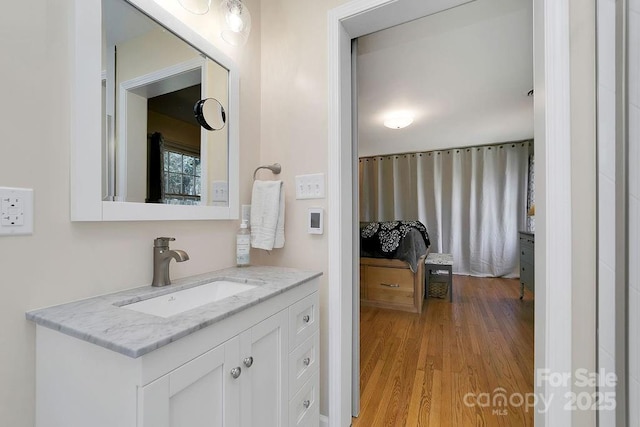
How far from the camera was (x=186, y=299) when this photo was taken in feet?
3.39

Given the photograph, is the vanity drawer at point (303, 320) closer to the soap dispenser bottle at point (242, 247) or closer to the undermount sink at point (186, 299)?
the undermount sink at point (186, 299)

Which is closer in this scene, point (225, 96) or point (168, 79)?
point (168, 79)

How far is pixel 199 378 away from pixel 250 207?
0.94 meters

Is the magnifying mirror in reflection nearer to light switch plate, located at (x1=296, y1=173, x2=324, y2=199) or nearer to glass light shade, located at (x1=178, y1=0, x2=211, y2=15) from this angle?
glass light shade, located at (x1=178, y1=0, x2=211, y2=15)

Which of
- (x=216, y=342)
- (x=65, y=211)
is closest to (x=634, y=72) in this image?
(x=216, y=342)

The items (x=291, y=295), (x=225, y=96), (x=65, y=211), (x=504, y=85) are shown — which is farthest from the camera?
(x=504, y=85)

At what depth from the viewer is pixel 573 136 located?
899 millimetres

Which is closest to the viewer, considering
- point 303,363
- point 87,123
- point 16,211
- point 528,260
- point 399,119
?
point 16,211

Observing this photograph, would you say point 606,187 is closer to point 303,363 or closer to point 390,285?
point 303,363

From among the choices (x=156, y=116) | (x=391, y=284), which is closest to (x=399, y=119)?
(x=391, y=284)

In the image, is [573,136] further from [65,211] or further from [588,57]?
[65,211]

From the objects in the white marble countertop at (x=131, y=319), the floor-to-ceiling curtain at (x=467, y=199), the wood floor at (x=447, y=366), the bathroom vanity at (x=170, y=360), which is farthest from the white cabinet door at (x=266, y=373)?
the floor-to-ceiling curtain at (x=467, y=199)

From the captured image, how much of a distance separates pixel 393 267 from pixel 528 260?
1.52m

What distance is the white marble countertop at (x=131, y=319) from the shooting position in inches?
22.2
